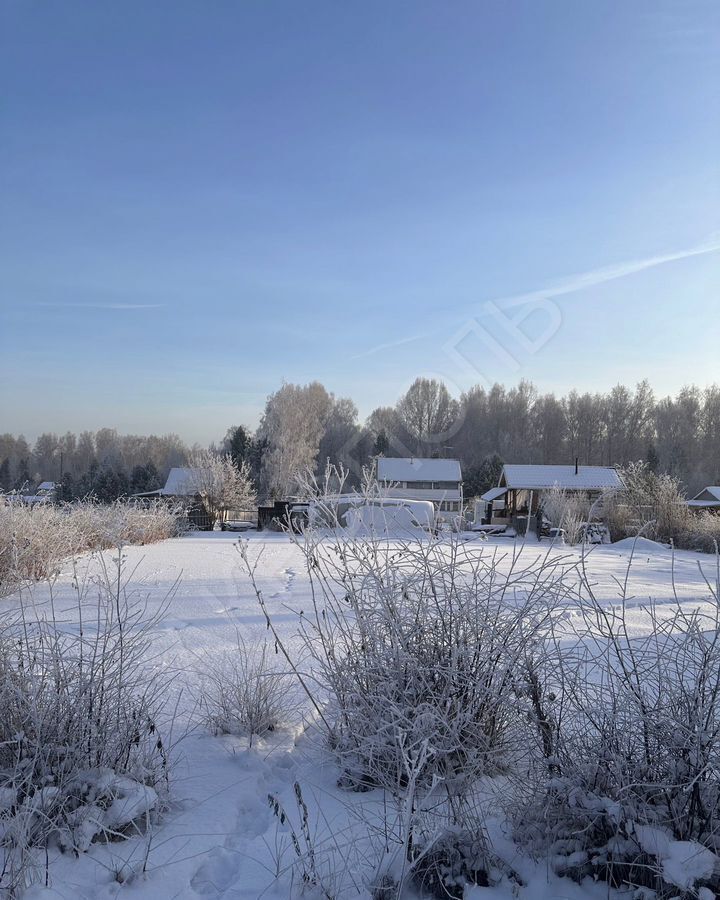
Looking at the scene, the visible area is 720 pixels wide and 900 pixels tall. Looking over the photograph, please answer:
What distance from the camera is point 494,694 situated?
2.32 meters

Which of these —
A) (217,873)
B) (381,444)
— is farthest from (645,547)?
(381,444)

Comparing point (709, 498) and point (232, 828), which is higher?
point (232, 828)

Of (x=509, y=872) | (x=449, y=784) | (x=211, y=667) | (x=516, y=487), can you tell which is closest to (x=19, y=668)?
(x=211, y=667)

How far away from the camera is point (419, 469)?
37.2 metres

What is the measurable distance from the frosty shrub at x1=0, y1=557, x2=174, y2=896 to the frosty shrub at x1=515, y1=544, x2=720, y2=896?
1.36 metres

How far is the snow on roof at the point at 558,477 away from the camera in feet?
86.6

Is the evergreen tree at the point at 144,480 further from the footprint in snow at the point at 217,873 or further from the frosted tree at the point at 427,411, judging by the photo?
the footprint in snow at the point at 217,873

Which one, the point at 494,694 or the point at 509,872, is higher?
the point at 494,694

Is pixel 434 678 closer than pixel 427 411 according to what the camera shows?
Yes

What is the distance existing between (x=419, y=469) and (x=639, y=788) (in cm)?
3533

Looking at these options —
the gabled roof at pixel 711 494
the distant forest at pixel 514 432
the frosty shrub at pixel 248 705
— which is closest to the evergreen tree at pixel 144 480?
the distant forest at pixel 514 432

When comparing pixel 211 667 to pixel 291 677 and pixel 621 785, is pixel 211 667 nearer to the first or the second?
pixel 291 677

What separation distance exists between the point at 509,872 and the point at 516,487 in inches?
1027

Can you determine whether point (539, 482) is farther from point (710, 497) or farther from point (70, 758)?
point (70, 758)
